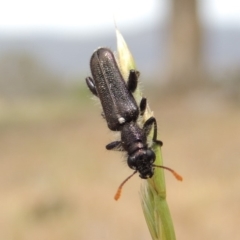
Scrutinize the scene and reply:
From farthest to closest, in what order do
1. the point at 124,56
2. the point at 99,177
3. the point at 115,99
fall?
the point at 99,177 < the point at 115,99 < the point at 124,56

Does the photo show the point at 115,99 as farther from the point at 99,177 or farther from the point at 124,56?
the point at 99,177

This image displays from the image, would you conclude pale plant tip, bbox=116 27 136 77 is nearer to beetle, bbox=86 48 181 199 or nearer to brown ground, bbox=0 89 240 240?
beetle, bbox=86 48 181 199

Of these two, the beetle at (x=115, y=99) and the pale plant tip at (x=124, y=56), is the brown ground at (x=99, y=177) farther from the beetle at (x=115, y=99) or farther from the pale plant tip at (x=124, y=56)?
the pale plant tip at (x=124, y=56)

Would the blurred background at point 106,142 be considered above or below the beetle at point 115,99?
below

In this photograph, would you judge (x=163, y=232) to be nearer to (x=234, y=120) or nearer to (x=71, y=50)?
(x=234, y=120)

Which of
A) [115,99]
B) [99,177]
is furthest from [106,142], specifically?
[115,99]

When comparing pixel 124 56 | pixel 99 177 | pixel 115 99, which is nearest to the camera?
pixel 124 56

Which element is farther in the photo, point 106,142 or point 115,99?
point 106,142

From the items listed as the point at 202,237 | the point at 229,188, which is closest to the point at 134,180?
the point at 229,188
